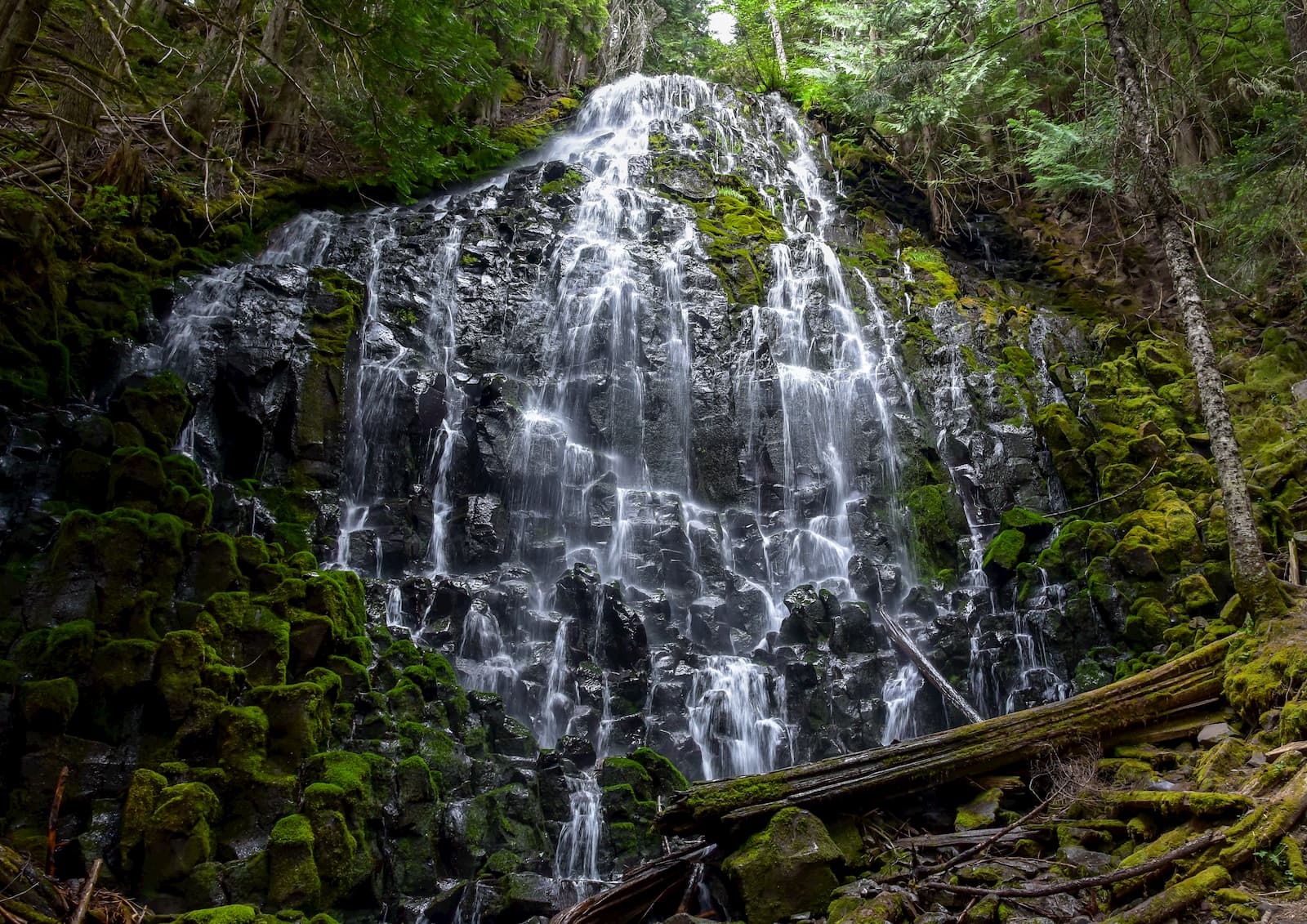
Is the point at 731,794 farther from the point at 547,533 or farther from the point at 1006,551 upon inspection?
the point at 1006,551

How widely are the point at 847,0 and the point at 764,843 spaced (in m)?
25.7

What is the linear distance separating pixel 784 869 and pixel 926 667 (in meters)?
5.97

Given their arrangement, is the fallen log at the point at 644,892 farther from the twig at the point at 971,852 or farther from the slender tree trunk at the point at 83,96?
the slender tree trunk at the point at 83,96

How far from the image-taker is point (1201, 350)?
7.89 m

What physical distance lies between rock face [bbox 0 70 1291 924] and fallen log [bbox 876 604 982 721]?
374 mm

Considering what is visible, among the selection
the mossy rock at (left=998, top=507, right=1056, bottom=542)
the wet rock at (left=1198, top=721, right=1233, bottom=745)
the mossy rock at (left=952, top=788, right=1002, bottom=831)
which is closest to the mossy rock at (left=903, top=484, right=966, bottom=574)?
the mossy rock at (left=998, top=507, right=1056, bottom=542)

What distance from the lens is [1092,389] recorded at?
1448 centimetres

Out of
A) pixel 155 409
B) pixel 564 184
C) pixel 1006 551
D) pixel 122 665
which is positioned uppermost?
pixel 564 184

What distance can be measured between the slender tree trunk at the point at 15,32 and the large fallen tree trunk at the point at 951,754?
6.39 meters

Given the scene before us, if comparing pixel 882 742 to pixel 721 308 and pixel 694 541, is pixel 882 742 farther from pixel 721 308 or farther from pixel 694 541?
pixel 721 308

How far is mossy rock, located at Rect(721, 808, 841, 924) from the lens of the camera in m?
5.25

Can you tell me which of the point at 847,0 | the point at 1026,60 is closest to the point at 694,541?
the point at 1026,60

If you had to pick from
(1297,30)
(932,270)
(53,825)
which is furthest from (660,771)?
(932,270)

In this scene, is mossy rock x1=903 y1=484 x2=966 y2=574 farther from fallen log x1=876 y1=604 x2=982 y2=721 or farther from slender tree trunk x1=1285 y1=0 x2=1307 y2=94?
slender tree trunk x1=1285 y1=0 x2=1307 y2=94
